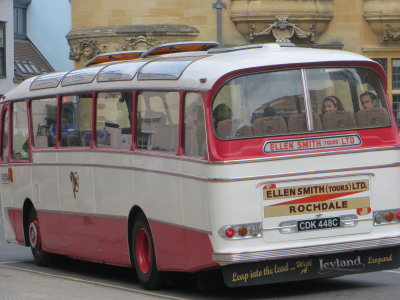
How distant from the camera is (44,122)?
19594mm

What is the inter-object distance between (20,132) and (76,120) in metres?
2.80

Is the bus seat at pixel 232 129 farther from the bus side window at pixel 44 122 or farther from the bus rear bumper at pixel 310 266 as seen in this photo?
the bus side window at pixel 44 122

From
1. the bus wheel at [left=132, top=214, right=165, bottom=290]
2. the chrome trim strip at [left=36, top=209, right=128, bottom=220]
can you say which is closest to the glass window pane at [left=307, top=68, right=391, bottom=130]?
the bus wheel at [left=132, top=214, right=165, bottom=290]

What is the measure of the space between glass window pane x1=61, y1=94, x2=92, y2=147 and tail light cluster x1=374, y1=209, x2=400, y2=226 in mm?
4543

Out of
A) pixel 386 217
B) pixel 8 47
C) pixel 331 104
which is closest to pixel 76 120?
pixel 331 104

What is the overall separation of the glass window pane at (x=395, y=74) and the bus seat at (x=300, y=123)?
74.0 feet

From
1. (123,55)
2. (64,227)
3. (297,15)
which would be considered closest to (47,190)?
(64,227)

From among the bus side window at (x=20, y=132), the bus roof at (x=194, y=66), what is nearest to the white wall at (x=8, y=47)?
the bus side window at (x=20, y=132)

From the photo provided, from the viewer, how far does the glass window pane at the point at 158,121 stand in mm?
15164

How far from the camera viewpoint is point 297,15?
36.4 meters

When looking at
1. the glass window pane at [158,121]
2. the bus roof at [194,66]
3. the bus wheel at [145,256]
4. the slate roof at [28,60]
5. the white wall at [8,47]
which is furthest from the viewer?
the slate roof at [28,60]

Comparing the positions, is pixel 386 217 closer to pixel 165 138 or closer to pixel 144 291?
pixel 165 138

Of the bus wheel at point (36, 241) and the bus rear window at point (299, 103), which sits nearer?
the bus rear window at point (299, 103)

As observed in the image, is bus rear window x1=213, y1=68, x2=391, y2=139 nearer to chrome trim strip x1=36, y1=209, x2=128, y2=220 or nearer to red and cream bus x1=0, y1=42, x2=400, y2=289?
red and cream bus x1=0, y1=42, x2=400, y2=289
